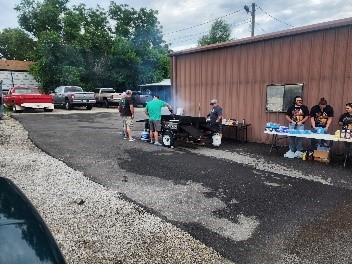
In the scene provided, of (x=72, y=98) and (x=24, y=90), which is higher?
(x=24, y=90)

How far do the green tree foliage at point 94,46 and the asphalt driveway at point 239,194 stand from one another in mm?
22978

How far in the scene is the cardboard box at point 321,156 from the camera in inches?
332

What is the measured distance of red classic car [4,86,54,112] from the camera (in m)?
20.3

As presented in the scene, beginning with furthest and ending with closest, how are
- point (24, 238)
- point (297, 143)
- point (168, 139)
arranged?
point (168, 139)
point (297, 143)
point (24, 238)

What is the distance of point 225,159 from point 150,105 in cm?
352

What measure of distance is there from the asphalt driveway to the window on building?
1834 mm

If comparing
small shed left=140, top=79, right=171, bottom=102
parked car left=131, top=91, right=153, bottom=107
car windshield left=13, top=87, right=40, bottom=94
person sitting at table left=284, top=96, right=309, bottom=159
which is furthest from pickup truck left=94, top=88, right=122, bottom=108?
person sitting at table left=284, top=96, right=309, bottom=159

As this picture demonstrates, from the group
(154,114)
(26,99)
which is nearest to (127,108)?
(154,114)

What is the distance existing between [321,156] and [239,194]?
422 centimetres

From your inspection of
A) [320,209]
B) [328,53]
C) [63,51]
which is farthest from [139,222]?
[63,51]

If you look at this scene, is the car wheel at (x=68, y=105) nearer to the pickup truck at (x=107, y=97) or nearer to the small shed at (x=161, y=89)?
the pickup truck at (x=107, y=97)

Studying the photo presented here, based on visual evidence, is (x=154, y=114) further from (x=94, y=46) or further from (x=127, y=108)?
(x=94, y=46)

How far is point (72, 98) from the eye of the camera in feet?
78.5

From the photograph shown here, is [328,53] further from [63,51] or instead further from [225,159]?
[63,51]
